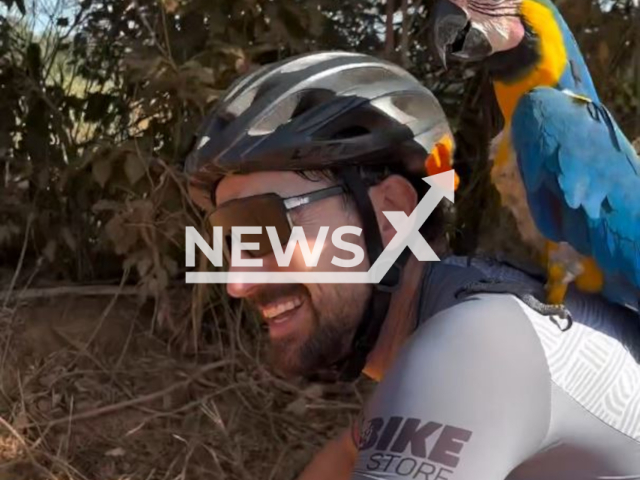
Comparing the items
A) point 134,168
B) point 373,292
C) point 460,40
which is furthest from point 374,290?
point 134,168

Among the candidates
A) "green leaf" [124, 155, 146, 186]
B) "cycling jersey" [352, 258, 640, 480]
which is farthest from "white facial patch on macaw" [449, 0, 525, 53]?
"green leaf" [124, 155, 146, 186]

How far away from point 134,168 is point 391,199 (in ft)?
5.57

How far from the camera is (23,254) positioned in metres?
3.79

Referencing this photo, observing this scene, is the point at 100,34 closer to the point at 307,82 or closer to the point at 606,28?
the point at 606,28

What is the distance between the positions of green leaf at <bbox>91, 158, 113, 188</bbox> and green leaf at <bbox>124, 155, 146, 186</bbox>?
62 mm

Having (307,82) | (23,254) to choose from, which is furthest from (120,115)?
(307,82)

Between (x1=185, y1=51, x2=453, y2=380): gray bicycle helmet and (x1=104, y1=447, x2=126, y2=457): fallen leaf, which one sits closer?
(x1=185, y1=51, x2=453, y2=380): gray bicycle helmet

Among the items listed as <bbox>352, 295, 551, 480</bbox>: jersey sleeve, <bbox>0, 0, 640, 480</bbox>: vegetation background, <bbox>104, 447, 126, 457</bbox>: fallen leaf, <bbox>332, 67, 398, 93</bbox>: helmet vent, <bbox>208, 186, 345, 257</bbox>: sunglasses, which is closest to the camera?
<bbox>352, 295, 551, 480</bbox>: jersey sleeve

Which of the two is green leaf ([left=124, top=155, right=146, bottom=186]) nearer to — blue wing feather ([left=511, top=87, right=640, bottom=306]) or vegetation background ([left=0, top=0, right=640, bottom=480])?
vegetation background ([left=0, top=0, right=640, bottom=480])

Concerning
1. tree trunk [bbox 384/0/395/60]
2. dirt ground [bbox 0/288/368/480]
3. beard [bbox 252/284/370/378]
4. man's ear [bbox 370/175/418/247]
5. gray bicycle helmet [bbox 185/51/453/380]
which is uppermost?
gray bicycle helmet [bbox 185/51/453/380]

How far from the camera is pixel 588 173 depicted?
162cm

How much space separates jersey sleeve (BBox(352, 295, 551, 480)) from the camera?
113cm

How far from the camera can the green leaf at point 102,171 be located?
3.16 metres

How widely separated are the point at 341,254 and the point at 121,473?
191cm
